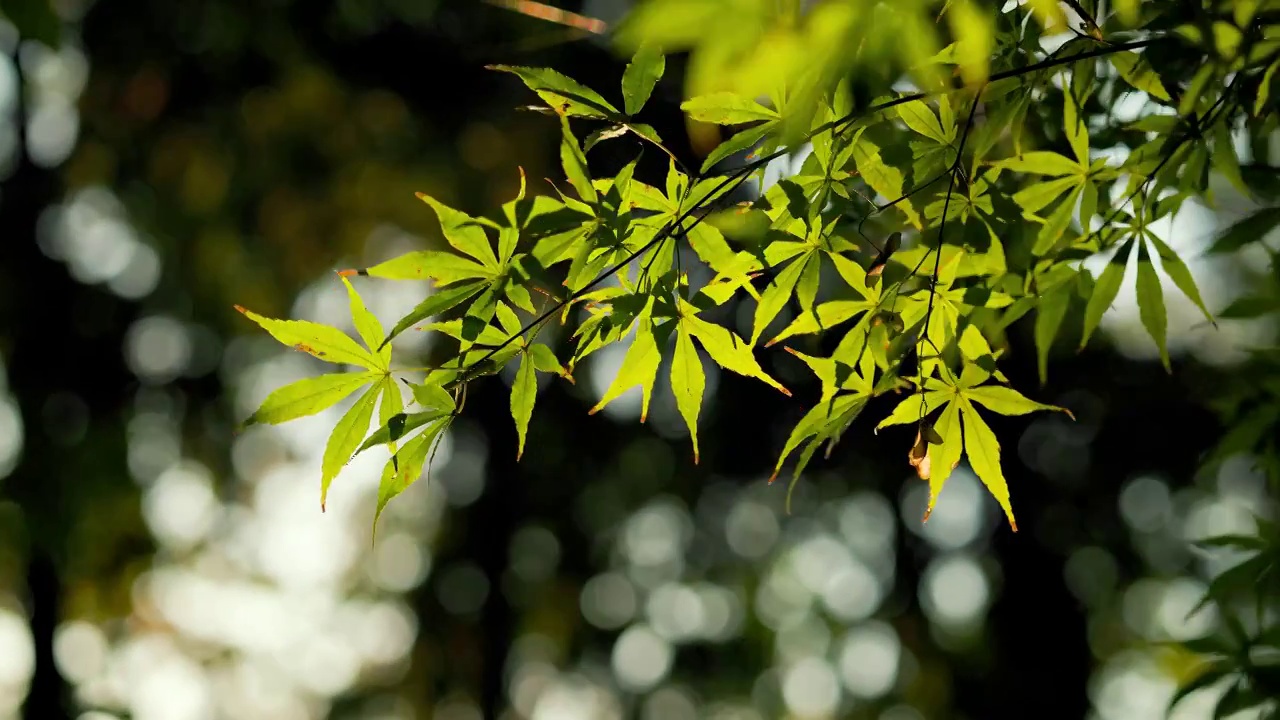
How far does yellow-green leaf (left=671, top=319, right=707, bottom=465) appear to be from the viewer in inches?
37.0

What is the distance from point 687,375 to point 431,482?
3.90 m

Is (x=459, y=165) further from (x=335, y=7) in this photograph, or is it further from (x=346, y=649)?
(x=346, y=649)

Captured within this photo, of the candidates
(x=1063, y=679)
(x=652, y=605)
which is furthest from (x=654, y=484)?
(x=1063, y=679)

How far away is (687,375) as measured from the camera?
0.95m

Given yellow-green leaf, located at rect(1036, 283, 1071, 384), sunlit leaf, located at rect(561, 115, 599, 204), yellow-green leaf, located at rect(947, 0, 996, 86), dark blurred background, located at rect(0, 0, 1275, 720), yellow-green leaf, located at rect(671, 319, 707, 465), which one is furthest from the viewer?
dark blurred background, located at rect(0, 0, 1275, 720)

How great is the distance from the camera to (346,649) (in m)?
8.72

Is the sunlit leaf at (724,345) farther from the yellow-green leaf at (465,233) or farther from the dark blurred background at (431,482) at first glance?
the dark blurred background at (431,482)

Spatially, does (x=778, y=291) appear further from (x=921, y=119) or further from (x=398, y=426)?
(x=398, y=426)

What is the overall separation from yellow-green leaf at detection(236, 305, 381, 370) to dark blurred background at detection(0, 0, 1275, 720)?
7.78 ft

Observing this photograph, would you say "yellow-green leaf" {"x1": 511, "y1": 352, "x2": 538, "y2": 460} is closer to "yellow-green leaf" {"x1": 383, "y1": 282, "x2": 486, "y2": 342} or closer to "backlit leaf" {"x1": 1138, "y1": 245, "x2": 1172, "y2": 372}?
"yellow-green leaf" {"x1": 383, "y1": 282, "x2": 486, "y2": 342}

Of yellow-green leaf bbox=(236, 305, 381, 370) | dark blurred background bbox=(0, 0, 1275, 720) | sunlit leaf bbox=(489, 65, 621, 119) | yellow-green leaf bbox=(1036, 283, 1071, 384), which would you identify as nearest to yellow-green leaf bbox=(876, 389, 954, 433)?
yellow-green leaf bbox=(1036, 283, 1071, 384)

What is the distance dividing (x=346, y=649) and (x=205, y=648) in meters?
1.92

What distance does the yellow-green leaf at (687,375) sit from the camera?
0.94 metres

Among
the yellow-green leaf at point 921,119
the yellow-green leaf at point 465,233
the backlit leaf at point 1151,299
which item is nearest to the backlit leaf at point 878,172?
the yellow-green leaf at point 921,119
